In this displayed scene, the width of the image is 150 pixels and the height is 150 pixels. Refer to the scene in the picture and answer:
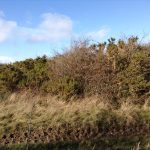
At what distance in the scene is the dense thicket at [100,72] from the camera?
691 inches

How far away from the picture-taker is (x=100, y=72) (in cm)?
1789

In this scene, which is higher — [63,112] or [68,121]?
[63,112]

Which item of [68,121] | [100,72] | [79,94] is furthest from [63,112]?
[100,72]

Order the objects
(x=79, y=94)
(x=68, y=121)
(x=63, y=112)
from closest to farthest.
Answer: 1. (x=68, y=121)
2. (x=63, y=112)
3. (x=79, y=94)

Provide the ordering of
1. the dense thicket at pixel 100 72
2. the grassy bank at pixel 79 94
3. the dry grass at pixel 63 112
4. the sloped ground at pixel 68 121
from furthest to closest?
the dense thicket at pixel 100 72
the dry grass at pixel 63 112
the grassy bank at pixel 79 94
the sloped ground at pixel 68 121

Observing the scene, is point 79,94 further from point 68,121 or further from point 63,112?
point 68,121

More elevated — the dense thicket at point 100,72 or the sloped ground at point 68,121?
the dense thicket at point 100,72

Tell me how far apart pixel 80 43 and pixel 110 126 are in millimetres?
6642

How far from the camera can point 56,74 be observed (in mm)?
18875

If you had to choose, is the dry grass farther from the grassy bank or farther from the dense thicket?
the dense thicket

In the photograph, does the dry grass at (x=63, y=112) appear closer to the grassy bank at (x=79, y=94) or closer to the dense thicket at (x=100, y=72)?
the grassy bank at (x=79, y=94)

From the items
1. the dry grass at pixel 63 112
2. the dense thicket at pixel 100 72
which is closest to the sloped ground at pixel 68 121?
the dry grass at pixel 63 112

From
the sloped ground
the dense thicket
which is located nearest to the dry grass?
the sloped ground

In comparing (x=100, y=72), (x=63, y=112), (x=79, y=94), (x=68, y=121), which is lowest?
(x=68, y=121)
